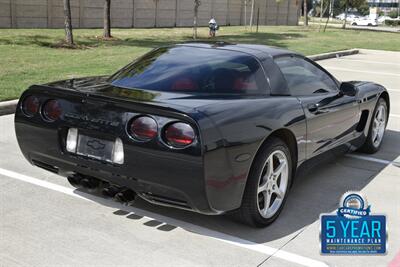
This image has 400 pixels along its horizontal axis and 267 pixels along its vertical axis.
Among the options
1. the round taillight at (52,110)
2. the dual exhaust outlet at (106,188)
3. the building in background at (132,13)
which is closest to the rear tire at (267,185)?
the dual exhaust outlet at (106,188)

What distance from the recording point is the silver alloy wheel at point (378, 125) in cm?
620

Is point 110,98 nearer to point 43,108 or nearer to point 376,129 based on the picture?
point 43,108

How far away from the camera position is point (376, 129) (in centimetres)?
629

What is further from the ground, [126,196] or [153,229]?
[126,196]

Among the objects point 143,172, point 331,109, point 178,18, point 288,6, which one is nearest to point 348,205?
point 331,109

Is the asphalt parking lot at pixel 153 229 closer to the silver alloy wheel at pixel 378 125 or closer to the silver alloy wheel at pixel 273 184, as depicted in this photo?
the silver alloy wheel at pixel 273 184

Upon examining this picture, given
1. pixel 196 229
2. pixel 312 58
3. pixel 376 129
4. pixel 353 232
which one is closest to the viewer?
pixel 353 232

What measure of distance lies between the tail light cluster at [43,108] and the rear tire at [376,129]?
3671 millimetres

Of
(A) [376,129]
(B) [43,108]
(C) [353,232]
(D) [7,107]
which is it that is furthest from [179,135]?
(D) [7,107]

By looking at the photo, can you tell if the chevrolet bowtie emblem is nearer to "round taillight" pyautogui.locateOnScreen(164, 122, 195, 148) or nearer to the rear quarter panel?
"round taillight" pyautogui.locateOnScreen(164, 122, 195, 148)

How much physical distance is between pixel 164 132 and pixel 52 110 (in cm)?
106

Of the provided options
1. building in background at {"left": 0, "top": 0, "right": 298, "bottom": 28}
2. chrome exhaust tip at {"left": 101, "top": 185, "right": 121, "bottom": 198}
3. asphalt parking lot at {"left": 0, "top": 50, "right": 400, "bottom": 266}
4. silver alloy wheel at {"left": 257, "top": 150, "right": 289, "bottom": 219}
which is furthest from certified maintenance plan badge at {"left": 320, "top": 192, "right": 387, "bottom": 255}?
building in background at {"left": 0, "top": 0, "right": 298, "bottom": 28}

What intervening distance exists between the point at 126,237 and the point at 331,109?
2.33 metres

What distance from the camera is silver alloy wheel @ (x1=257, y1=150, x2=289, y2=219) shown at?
3971mm
